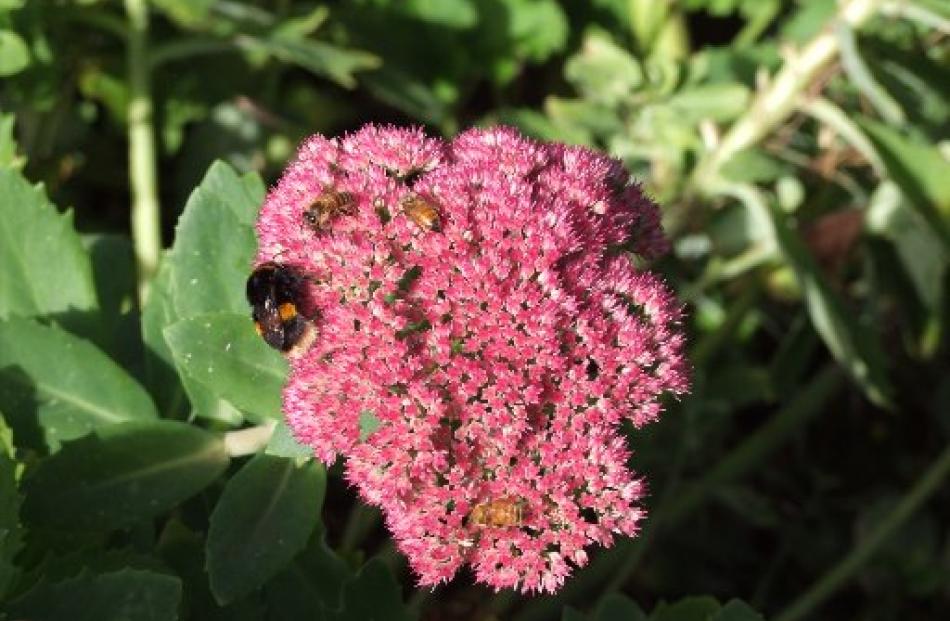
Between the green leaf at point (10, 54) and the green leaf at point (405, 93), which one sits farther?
the green leaf at point (405, 93)

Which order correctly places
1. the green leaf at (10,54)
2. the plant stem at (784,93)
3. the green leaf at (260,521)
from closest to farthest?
1. the green leaf at (260,521)
2. the green leaf at (10,54)
3. the plant stem at (784,93)

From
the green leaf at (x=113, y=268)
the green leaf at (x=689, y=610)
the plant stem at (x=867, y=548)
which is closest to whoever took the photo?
the green leaf at (x=689, y=610)

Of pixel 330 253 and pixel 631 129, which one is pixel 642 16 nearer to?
pixel 631 129

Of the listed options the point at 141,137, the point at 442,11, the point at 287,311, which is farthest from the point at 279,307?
the point at 442,11

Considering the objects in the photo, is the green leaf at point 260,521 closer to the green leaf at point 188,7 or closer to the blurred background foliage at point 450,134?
the blurred background foliage at point 450,134

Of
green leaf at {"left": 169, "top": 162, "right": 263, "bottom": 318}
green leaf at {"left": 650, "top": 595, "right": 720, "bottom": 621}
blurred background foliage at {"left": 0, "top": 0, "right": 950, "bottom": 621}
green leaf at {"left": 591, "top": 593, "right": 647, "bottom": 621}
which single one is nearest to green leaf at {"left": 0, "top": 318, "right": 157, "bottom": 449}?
blurred background foliage at {"left": 0, "top": 0, "right": 950, "bottom": 621}

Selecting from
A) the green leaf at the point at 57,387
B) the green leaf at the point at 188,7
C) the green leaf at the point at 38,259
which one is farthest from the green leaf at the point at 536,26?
the green leaf at the point at 57,387

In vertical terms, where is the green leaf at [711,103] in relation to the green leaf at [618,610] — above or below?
above

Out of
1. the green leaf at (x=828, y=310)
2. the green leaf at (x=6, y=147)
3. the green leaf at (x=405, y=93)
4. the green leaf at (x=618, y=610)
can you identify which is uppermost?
the green leaf at (x=405, y=93)
